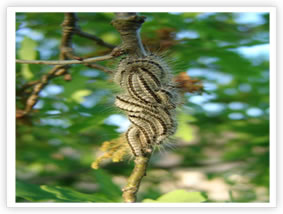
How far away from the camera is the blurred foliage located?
2520 millimetres

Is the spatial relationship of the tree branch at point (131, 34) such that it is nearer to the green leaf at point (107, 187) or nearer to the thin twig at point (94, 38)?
the thin twig at point (94, 38)

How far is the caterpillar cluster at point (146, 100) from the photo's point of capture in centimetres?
190

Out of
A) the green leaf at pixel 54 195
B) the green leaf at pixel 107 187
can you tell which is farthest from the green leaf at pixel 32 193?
the green leaf at pixel 107 187

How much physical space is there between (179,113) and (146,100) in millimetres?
434

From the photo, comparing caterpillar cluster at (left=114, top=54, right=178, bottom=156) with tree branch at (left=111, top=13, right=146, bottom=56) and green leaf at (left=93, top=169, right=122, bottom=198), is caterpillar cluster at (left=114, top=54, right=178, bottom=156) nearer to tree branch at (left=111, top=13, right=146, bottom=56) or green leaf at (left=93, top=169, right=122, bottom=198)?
tree branch at (left=111, top=13, right=146, bottom=56)

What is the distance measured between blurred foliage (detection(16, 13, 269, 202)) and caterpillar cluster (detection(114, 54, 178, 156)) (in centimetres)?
21

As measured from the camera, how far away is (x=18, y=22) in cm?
262

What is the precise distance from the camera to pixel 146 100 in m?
1.89

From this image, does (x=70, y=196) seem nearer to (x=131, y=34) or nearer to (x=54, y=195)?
(x=54, y=195)

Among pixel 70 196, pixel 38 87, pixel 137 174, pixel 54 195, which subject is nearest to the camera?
pixel 137 174

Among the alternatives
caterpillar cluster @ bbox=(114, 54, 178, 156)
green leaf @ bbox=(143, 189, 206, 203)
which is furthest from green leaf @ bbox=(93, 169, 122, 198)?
caterpillar cluster @ bbox=(114, 54, 178, 156)

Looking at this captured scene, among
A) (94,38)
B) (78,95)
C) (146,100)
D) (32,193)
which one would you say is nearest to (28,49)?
(78,95)
